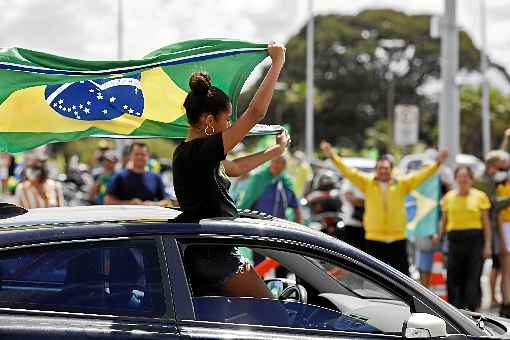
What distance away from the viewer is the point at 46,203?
10.8 meters

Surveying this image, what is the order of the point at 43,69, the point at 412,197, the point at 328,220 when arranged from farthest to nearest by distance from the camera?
1. the point at 328,220
2. the point at 412,197
3. the point at 43,69

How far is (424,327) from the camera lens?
390 cm

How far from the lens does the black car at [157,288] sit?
385 cm

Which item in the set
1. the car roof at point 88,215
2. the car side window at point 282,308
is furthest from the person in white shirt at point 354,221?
the car roof at point 88,215

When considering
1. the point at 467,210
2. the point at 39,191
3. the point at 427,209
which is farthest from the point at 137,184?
the point at 427,209

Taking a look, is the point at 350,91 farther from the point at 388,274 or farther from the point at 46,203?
the point at 388,274

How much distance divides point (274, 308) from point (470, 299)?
6.33m

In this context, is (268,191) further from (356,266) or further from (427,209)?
(356,266)

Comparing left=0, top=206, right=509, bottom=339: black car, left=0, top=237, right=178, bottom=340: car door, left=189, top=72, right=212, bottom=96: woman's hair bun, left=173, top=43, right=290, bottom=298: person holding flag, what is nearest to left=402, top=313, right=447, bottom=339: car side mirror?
left=0, top=206, right=509, bottom=339: black car

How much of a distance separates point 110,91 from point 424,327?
2.35 m

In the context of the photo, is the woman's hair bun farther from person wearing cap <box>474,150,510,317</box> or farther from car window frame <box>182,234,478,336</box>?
person wearing cap <box>474,150,510,317</box>

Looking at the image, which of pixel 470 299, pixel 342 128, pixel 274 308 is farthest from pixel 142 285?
pixel 342 128

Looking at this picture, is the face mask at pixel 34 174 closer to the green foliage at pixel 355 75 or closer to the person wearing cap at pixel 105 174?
the person wearing cap at pixel 105 174

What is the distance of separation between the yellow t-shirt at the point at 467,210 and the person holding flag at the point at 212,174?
18.6 ft
